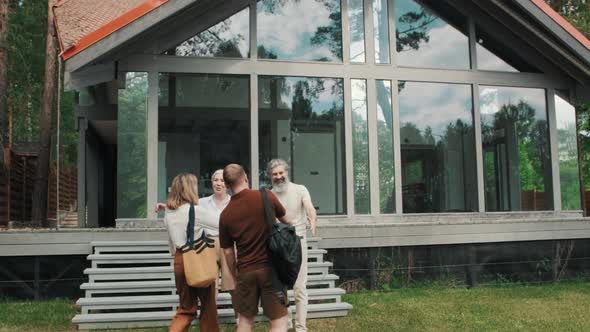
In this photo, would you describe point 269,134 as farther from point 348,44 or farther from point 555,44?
point 555,44

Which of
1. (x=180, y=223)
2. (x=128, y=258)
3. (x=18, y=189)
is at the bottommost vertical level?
(x=128, y=258)

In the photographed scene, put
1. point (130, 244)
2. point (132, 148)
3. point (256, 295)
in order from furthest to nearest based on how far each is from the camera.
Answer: point (132, 148)
point (130, 244)
point (256, 295)

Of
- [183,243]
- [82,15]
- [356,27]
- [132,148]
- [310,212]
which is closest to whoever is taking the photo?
[183,243]

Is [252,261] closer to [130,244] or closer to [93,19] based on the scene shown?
[130,244]

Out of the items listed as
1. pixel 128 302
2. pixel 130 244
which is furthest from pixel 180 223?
pixel 130 244

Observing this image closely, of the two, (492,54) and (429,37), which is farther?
(492,54)

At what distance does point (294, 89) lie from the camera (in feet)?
32.9

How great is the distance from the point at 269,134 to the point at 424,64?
3.32 m

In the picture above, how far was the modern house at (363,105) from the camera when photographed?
9.02m

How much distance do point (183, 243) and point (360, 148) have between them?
595cm

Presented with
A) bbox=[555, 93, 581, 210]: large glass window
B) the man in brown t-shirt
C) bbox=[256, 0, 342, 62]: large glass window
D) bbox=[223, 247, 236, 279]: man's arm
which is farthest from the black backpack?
bbox=[555, 93, 581, 210]: large glass window

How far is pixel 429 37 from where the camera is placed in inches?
420

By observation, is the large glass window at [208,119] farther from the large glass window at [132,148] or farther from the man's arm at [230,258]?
the man's arm at [230,258]

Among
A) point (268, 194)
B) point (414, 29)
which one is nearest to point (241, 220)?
point (268, 194)
